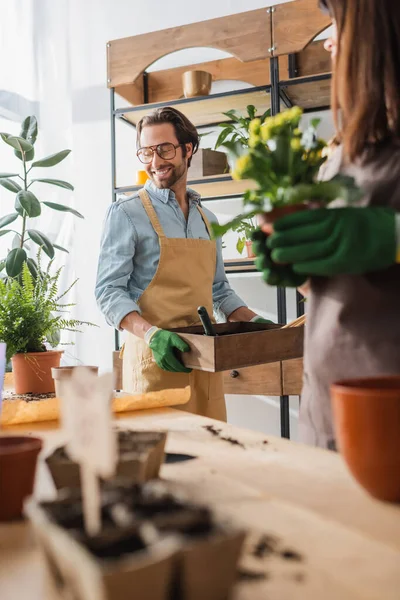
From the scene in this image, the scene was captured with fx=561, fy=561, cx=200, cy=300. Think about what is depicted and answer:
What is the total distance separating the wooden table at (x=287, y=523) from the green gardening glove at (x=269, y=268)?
280 mm

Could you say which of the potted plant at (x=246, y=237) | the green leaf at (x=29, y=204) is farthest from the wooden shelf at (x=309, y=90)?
the green leaf at (x=29, y=204)

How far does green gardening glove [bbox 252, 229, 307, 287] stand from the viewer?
99 centimetres

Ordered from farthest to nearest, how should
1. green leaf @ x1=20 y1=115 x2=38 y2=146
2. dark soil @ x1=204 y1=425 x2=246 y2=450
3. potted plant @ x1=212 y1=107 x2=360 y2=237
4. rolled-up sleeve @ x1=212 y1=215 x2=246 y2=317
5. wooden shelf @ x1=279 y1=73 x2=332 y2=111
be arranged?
green leaf @ x1=20 y1=115 x2=38 y2=146 < wooden shelf @ x1=279 y1=73 x2=332 y2=111 < rolled-up sleeve @ x1=212 y1=215 x2=246 y2=317 < dark soil @ x1=204 y1=425 x2=246 y2=450 < potted plant @ x1=212 y1=107 x2=360 y2=237

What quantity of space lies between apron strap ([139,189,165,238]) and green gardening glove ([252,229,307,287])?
1.09 m

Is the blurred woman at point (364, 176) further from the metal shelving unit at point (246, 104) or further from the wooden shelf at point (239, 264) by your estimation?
the wooden shelf at point (239, 264)

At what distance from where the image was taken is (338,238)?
84 cm

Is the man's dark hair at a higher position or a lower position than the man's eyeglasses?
higher

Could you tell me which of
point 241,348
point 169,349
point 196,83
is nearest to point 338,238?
point 241,348

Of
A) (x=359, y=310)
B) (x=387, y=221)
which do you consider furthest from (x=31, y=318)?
(x=387, y=221)

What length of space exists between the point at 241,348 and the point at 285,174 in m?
0.82

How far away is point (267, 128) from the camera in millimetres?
836

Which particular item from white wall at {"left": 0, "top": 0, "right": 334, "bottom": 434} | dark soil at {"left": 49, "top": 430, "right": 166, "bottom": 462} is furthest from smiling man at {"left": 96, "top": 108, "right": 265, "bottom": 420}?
white wall at {"left": 0, "top": 0, "right": 334, "bottom": 434}

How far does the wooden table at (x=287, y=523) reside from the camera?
437 mm

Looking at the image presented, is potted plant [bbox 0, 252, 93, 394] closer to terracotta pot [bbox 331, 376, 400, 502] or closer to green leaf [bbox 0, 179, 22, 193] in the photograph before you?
terracotta pot [bbox 331, 376, 400, 502]
